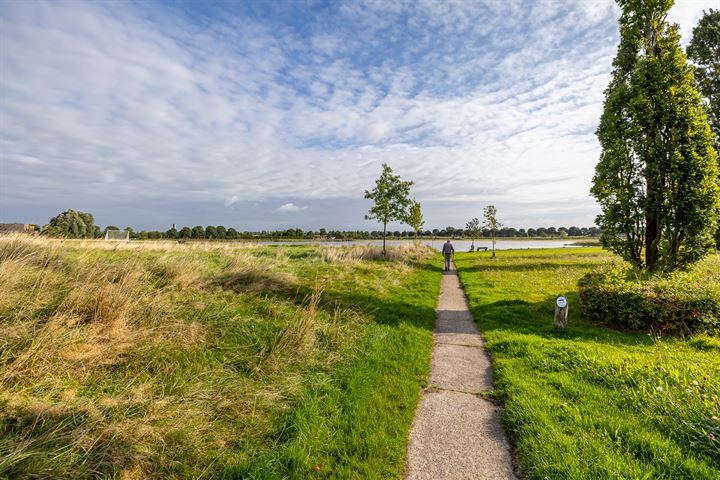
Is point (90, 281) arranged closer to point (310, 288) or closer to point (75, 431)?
point (75, 431)

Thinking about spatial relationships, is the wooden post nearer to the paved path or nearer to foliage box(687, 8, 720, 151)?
the paved path

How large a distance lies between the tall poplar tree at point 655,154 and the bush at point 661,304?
5.65 ft

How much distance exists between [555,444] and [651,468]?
840 mm

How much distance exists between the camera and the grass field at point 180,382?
2.94 m

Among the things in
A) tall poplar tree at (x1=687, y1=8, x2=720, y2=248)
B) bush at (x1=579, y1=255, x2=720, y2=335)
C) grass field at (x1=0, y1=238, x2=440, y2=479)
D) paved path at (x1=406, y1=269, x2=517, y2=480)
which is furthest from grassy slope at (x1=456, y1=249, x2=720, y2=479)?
tall poplar tree at (x1=687, y1=8, x2=720, y2=248)

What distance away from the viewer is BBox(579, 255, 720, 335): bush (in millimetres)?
7824

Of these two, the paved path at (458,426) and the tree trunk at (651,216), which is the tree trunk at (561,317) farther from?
the tree trunk at (651,216)

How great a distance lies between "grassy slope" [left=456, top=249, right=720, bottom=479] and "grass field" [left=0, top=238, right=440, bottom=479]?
1.60 m

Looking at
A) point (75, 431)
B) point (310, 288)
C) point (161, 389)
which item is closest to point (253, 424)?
point (161, 389)

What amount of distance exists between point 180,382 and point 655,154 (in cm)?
1493

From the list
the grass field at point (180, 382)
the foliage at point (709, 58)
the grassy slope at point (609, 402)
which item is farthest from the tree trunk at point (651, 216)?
the foliage at point (709, 58)

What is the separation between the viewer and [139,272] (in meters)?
6.68

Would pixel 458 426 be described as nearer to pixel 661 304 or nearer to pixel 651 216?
pixel 661 304

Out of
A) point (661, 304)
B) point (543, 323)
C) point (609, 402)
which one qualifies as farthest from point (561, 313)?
point (609, 402)
